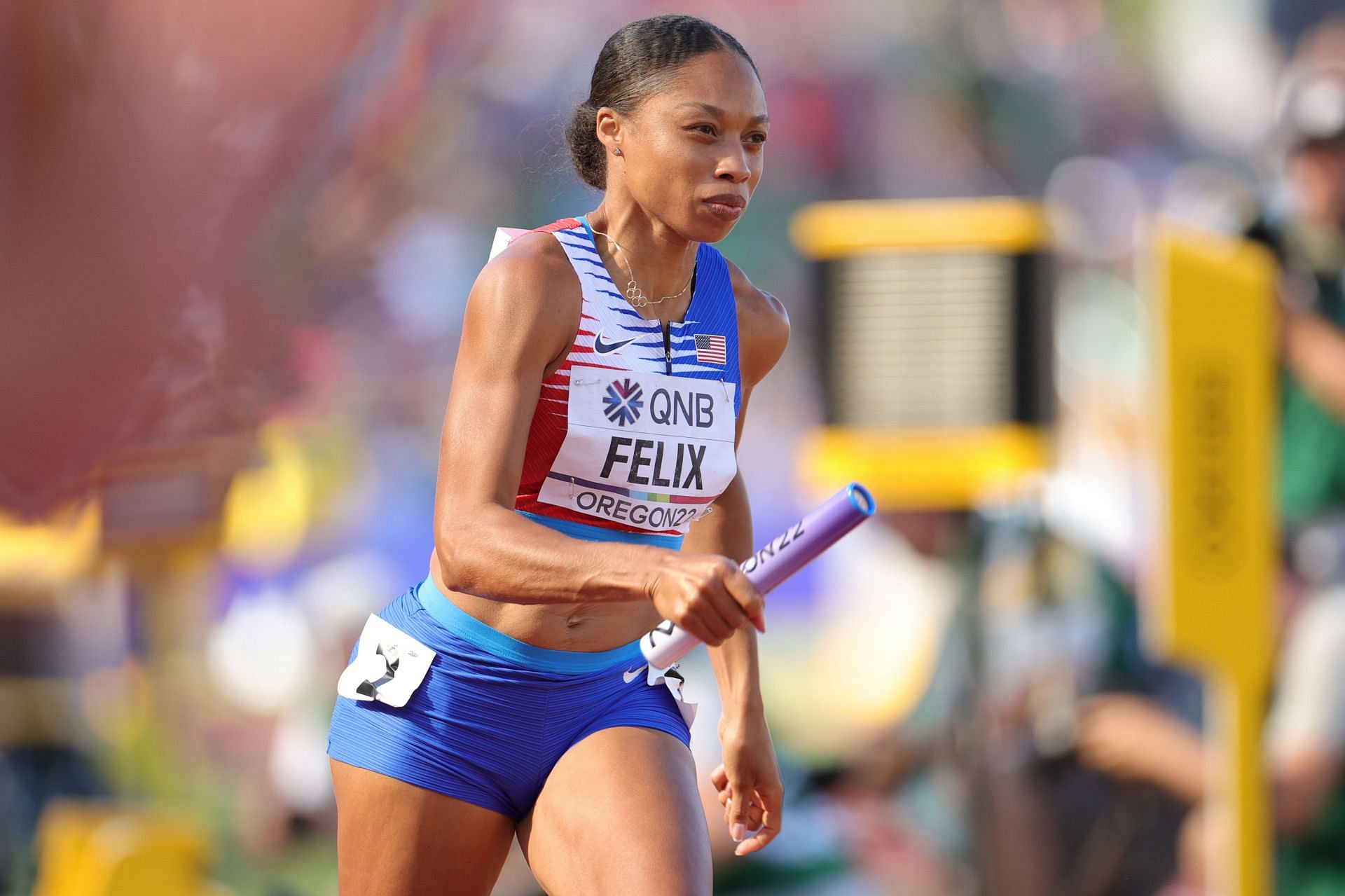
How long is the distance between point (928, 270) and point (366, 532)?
2952 millimetres

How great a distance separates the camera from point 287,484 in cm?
819

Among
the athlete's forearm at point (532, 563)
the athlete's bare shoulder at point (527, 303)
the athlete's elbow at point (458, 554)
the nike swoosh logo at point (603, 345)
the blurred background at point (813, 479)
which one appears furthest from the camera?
the blurred background at point (813, 479)

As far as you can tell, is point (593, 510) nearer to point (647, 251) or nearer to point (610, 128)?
point (647, 251)

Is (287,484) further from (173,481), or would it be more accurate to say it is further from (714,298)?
(714,298)

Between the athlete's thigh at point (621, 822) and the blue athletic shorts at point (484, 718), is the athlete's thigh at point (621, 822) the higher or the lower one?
the lower one

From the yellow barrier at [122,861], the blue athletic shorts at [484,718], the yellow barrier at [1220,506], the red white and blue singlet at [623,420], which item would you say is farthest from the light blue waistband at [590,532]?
the yellow barrier at [122,861]

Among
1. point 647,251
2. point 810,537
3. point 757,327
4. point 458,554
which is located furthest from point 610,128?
point 810,537

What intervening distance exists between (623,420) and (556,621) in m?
0.37

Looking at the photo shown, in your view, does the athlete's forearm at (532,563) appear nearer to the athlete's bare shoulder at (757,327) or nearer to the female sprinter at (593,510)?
the female sprinter at (593,510)

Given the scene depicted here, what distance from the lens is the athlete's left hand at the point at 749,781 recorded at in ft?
9.68

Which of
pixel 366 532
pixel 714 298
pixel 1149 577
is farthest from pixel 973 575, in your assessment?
pixel 714 298

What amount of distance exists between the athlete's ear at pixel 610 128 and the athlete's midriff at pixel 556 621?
2.51 ft

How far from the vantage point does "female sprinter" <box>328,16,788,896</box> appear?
262 centimetres

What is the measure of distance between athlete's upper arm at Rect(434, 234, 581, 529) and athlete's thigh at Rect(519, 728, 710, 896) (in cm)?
52
